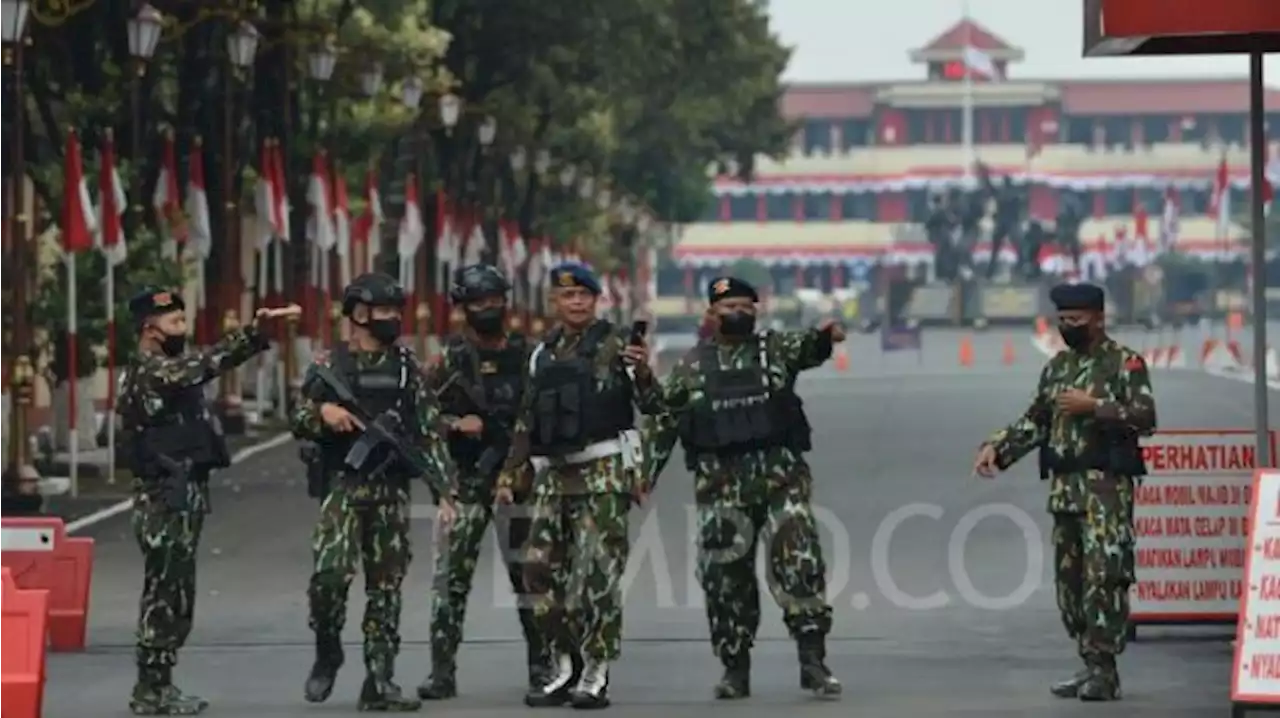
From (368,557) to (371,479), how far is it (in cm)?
33

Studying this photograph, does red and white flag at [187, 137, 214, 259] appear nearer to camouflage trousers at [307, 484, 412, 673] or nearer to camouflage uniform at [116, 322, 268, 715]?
camouflage uniform at [116, 322, 268, 715]

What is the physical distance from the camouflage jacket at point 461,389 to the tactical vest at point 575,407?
0.37 m

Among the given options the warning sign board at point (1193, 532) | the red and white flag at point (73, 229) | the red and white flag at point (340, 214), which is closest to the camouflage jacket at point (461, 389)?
the warning sign board at point (1193, 532)

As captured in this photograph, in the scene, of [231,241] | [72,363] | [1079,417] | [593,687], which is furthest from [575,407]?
[231,241]

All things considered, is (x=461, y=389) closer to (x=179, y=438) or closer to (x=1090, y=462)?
(x=179, y=438)

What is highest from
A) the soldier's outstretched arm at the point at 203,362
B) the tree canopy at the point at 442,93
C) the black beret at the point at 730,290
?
the tree canopy at the point at 442,93

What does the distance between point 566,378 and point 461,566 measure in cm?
100

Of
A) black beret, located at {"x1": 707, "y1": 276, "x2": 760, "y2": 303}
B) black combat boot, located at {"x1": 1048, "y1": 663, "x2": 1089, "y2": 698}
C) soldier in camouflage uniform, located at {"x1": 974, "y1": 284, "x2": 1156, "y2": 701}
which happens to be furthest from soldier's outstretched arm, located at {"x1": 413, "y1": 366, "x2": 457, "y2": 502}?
black combat boot, located at {"x1": 1048, "y1": 663, "x2": 1089, "y2": 698}

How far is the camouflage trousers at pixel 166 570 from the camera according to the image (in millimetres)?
16062

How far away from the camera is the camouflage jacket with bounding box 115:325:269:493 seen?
15.8 meters

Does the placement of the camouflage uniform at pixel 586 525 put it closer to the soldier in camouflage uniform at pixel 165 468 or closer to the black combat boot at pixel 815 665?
the black combat boot at pixel 815 665

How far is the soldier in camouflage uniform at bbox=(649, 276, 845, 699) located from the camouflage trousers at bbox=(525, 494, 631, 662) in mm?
406

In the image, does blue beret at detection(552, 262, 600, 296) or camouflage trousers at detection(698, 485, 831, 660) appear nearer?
blue beret at detection(552, 262, 600, 296)

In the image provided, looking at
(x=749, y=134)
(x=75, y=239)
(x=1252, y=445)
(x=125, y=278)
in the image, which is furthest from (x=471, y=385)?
(x=749, y=134)
